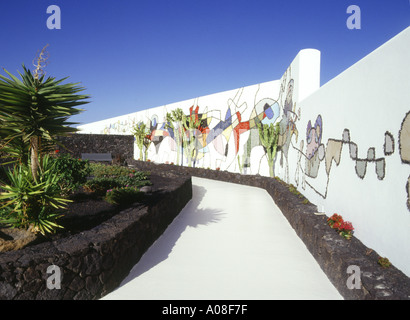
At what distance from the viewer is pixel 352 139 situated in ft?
16.5

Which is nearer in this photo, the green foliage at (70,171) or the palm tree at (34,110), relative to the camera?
the palm tree at (34,110)

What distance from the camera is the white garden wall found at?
3543mm

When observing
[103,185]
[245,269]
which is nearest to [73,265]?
[245,269]

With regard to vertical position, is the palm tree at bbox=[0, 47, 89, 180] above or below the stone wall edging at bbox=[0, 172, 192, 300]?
above

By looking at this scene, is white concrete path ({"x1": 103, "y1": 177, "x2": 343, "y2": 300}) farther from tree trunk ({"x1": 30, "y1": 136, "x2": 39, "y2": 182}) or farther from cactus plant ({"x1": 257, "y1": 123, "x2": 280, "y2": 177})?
cactus plant ({"x1": 257, "y1": 123, "x2": 280, "y2": 177})

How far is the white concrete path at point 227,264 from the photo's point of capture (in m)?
3.89

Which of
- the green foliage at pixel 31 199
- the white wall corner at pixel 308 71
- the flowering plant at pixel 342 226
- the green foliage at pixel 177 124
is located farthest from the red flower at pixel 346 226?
the green foliage at pixel 177 124

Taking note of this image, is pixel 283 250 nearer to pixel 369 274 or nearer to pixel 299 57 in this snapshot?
pixel 369 274

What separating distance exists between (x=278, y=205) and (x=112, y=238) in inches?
244

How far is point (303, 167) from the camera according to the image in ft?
28.5

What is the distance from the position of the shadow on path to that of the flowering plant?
9.56 feet

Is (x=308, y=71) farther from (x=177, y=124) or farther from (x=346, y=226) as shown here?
(x=177, y=124)

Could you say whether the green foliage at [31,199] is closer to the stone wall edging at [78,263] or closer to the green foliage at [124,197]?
the stone wall edging at [78,263]

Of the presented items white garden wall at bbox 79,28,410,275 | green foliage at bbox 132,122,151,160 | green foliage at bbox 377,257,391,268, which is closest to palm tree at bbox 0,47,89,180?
white garden wall at bbox 79,28,410,275
